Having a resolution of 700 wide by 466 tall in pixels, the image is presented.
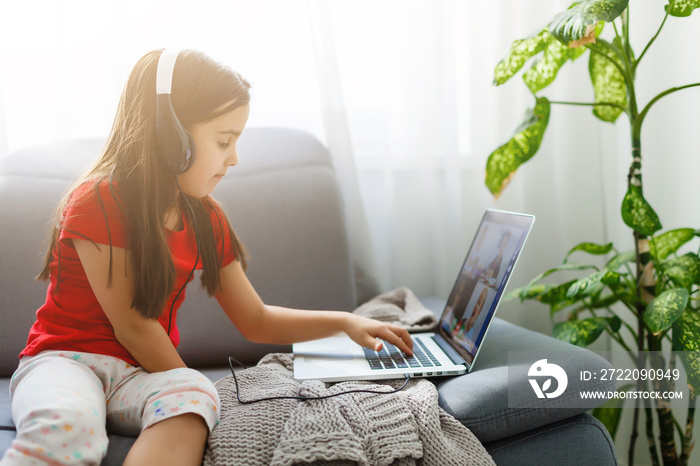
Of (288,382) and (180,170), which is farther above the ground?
(180,170)

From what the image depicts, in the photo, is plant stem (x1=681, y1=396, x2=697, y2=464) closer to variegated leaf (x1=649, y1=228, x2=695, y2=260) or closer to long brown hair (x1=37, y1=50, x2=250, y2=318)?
variegated leaf (x1=649, y1=228, x2=695, y2=260)

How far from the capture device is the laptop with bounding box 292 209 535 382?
3.15 feet

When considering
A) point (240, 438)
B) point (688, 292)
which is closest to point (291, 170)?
point (240, 438)

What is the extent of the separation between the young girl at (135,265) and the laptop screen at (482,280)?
46 centimetres

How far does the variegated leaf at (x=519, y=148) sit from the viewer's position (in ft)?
4.00

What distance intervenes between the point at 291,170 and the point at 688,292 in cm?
88

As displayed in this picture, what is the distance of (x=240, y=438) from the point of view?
76cm

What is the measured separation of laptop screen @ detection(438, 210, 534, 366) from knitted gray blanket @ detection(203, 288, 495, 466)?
15 cm

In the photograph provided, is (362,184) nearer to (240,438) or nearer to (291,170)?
(291,170)

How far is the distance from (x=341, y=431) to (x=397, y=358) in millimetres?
286

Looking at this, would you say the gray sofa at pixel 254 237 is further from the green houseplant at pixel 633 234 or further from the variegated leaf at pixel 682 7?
the variegated leaf at pixel 682 7

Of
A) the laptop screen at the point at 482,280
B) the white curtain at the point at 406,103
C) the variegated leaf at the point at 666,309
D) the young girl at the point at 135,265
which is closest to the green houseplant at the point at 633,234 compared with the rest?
the variegated leaf at the point at 666,309

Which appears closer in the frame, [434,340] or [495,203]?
[434,340]

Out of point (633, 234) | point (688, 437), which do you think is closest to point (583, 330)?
point (633, 234)
